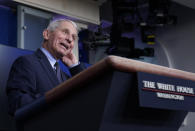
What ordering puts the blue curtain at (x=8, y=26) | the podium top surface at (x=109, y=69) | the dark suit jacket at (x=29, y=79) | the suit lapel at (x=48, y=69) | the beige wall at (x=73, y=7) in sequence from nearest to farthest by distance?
1. the podium top surface at (x=109, y=69)
2. the dark suit jacket at (x=29, y=79)
3. the suit lapel at (x=48, y=69)
4. the blue curtain at (x=8, y=26)
5. the beige wall at (x=73, y=7)

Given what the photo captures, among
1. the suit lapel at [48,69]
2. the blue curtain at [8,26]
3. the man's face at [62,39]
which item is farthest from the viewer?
the blue curtain at [8,26]

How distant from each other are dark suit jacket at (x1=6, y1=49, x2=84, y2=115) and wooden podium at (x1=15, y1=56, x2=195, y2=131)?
28 cm

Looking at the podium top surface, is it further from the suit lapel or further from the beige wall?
the beige wall

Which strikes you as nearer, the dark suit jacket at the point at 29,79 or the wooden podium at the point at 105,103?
the wooden podium at the point at 105,103

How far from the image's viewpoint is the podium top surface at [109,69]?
0.66 meters

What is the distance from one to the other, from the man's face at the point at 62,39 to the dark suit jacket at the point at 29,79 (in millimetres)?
154

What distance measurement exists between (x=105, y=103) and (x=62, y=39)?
0.97m

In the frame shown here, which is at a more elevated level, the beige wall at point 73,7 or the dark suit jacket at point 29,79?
the beige wall at point 73,7

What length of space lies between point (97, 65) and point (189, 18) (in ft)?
18.4

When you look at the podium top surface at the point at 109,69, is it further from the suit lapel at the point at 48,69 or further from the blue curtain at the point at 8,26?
the blue curtain at the point at 8,26

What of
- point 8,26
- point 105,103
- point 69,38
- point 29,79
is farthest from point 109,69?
point 8,26

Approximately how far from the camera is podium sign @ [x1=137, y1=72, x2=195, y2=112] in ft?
2.28

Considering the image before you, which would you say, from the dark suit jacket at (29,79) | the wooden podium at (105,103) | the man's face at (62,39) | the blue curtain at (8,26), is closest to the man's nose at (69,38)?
the man's face at (62,39)

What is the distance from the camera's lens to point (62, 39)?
62.7 inches
